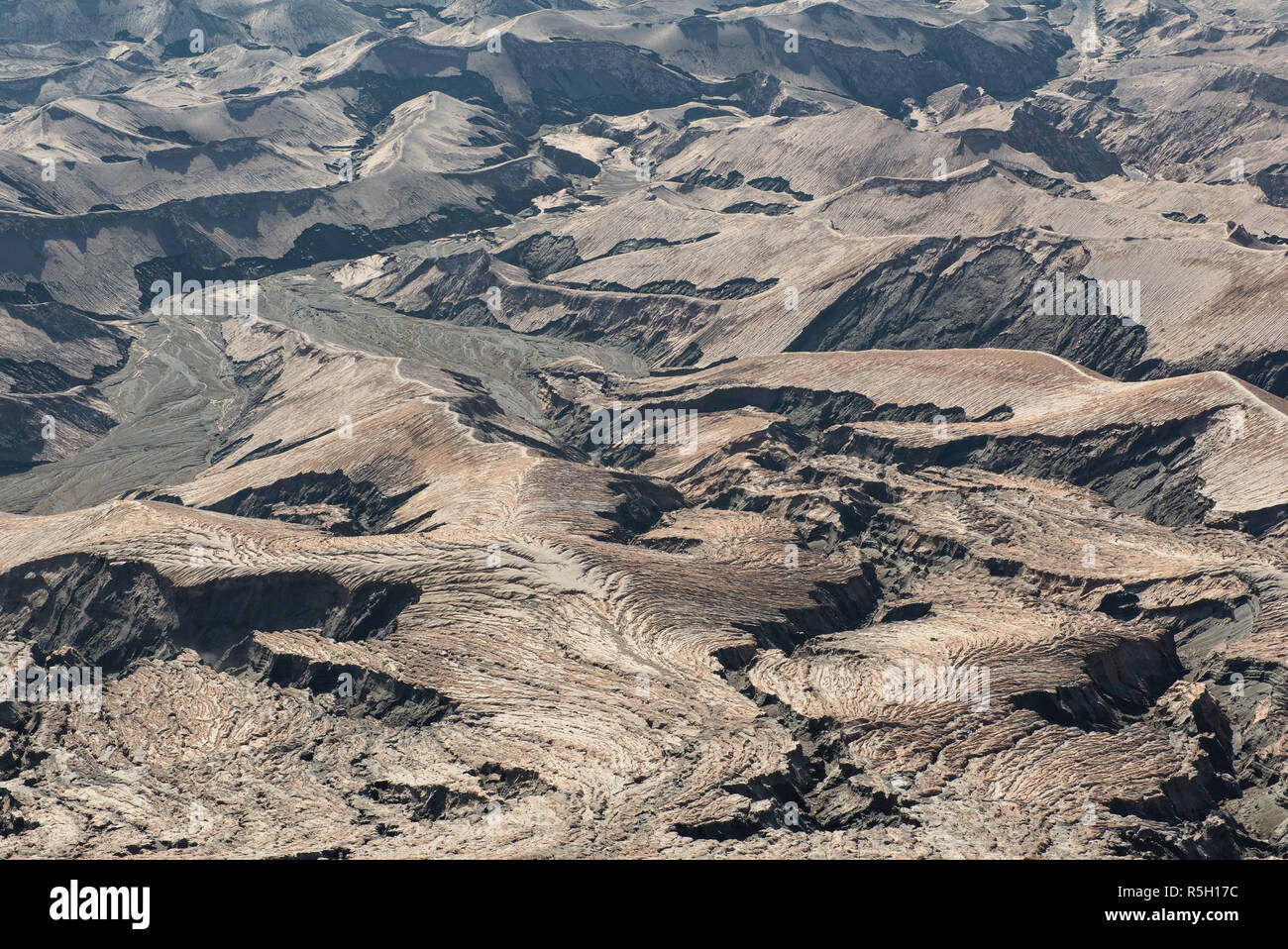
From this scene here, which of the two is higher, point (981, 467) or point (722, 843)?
point (981, 467)

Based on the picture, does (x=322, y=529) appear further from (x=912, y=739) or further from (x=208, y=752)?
(x=912, y=739)

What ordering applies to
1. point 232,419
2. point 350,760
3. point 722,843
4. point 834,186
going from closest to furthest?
point 722,843
point 350,760
point 232,419
point 834,186

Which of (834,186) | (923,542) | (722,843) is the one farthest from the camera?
(834,186)

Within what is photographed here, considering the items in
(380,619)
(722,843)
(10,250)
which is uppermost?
(10,250)

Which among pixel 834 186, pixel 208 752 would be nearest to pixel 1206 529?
pixel 208 752

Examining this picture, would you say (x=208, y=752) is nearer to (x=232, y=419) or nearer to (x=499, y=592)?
(x=499, y=592)

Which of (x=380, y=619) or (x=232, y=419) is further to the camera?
(x=232, y=419)

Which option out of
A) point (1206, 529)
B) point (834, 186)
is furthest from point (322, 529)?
point (834, 186)
